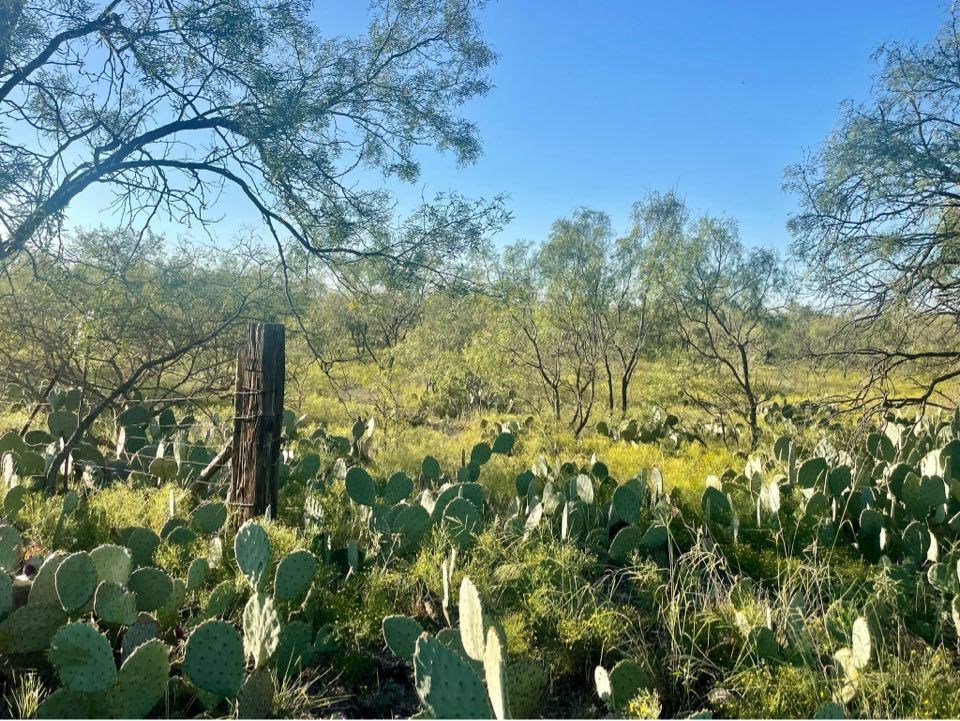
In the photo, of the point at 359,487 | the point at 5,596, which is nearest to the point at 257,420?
the point at 359,487

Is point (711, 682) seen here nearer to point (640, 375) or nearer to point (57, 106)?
point (57, 106)

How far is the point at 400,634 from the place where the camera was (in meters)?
2.47

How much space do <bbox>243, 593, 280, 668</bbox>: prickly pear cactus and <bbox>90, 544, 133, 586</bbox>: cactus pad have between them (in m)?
0.74

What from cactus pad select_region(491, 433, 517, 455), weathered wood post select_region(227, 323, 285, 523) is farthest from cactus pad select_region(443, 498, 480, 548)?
cactus pad select_region(491, 433, 517, 455)

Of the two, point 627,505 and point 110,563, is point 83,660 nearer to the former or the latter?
point 110,563

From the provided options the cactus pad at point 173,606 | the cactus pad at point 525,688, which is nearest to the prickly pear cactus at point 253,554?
the cactus pad at point 173,606

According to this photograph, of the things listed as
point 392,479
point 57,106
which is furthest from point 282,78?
point 392,479

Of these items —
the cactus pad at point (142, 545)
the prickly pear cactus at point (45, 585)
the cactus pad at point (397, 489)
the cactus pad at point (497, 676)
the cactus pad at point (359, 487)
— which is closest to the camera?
the cactus pad at point (497, 676)

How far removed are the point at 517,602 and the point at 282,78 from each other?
18.8ft

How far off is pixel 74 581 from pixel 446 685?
1726 millimetres

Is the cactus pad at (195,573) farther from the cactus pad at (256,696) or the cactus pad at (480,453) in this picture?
the cactus pad at (480,453)

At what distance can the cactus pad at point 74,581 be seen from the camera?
2426 mm

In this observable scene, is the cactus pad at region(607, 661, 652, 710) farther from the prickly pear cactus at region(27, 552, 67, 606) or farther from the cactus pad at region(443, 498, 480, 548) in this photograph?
the prickly pear cactus at region(27, 552, 67, 606)

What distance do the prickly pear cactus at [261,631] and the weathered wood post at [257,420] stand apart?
1.61 meters
